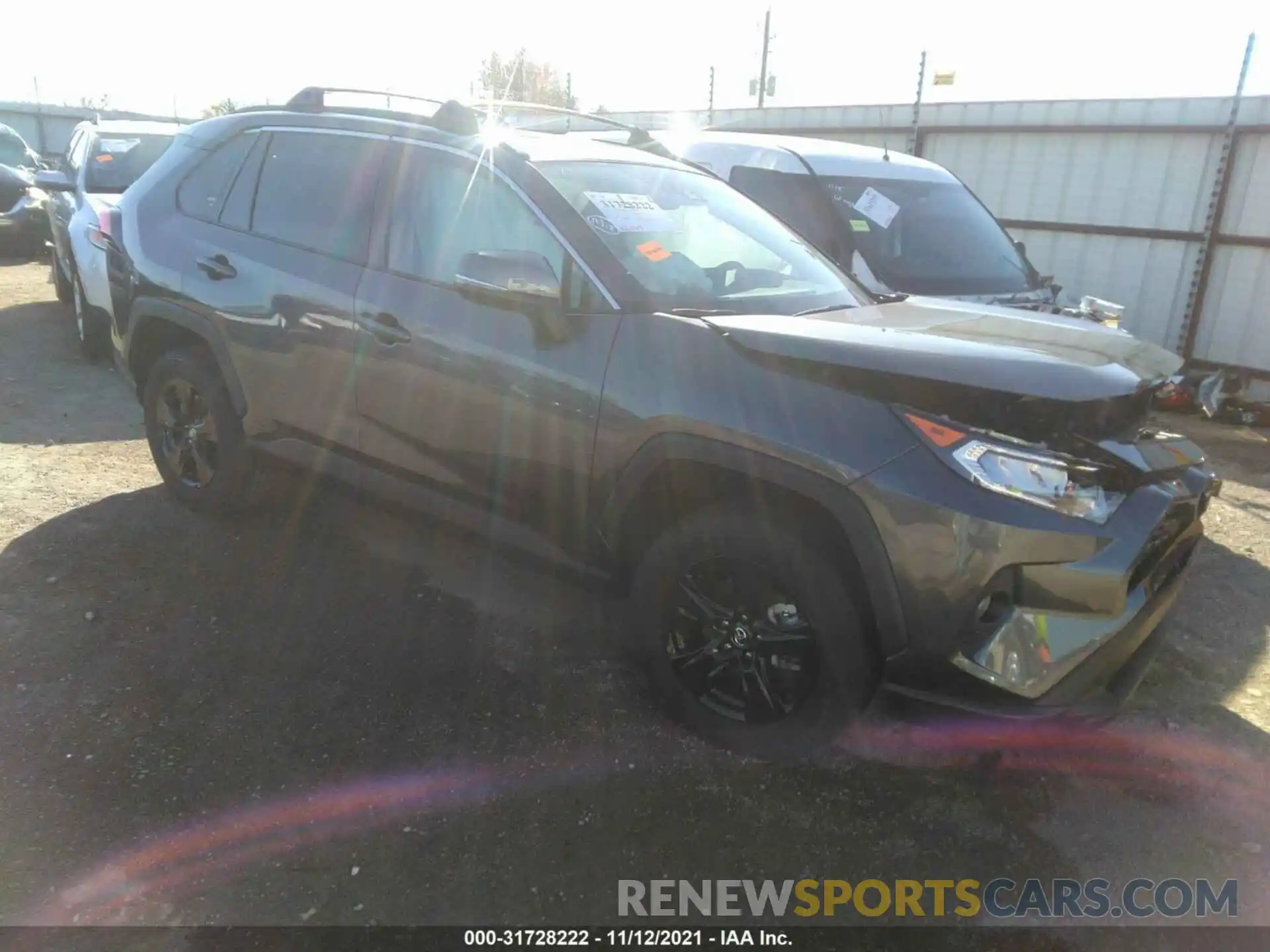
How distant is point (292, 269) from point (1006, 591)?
2.93 m

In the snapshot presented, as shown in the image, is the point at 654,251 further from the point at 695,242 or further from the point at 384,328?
the point at 384,328

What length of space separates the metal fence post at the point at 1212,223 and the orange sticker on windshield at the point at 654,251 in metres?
7.05

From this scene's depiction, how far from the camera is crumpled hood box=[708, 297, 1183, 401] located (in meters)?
2.42

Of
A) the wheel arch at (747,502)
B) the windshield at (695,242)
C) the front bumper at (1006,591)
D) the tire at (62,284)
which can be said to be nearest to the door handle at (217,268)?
the windshield at (695,242)

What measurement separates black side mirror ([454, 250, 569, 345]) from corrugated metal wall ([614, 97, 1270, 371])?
24.8 ft

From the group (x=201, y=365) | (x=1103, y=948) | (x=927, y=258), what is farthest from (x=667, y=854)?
(x=927, y=258)

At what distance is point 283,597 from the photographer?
3.87 m

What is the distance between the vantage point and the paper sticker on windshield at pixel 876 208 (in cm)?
580

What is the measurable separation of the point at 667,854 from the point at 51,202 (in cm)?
946

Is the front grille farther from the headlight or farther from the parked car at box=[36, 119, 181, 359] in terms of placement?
the headlight

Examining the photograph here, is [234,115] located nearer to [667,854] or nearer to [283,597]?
[283,597]

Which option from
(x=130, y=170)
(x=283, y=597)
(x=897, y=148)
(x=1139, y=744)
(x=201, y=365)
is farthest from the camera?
(x=897, y=148)

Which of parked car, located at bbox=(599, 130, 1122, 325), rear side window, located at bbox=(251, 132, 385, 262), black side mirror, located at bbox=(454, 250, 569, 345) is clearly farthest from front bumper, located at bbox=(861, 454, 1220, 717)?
parked car, located at bbox=(599, 130, 1122, 325)

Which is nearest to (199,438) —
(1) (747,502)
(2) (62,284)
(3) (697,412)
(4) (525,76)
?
(3) (697,412)
